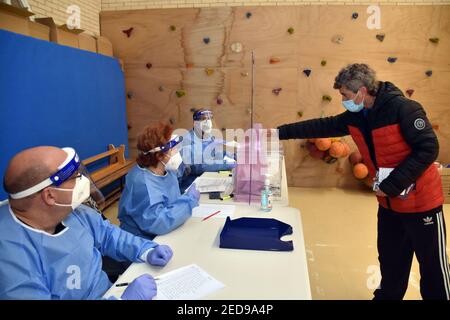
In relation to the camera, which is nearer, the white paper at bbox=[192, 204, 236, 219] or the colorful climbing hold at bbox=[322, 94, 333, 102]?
the white paper at bbox=[192, 204, 236, 219]

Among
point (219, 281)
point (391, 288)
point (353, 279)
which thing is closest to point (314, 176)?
point (353, 279)

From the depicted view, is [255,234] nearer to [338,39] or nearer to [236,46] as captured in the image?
[236,46]

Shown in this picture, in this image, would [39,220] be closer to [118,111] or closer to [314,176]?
[118,111]

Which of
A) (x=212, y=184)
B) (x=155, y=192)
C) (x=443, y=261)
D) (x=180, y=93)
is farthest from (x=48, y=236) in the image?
(x=180, y=93)

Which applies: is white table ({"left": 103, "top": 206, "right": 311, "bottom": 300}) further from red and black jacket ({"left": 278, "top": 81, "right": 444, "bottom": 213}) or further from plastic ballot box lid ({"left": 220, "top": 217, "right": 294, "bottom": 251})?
red and black jacket ({"left": 278, "top": 81, "right": 444, "bottom": 213})

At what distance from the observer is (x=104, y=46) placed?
4730 millimetres

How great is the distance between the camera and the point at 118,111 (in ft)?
16.0

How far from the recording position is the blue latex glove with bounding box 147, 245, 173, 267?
59.5 inches

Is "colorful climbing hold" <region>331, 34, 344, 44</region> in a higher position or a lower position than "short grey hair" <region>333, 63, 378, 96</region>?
higher

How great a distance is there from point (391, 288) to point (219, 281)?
4.64 feet

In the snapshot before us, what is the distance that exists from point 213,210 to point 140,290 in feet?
3.08

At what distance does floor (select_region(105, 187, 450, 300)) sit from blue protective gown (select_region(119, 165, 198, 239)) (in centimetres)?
131

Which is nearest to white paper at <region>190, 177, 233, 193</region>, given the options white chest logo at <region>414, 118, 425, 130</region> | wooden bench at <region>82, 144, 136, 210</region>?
white chest logo at <region>414, 118, 425, 130</region>

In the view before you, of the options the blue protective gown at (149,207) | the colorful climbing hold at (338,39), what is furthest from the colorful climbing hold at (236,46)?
the blue protective gown at (149,207)
